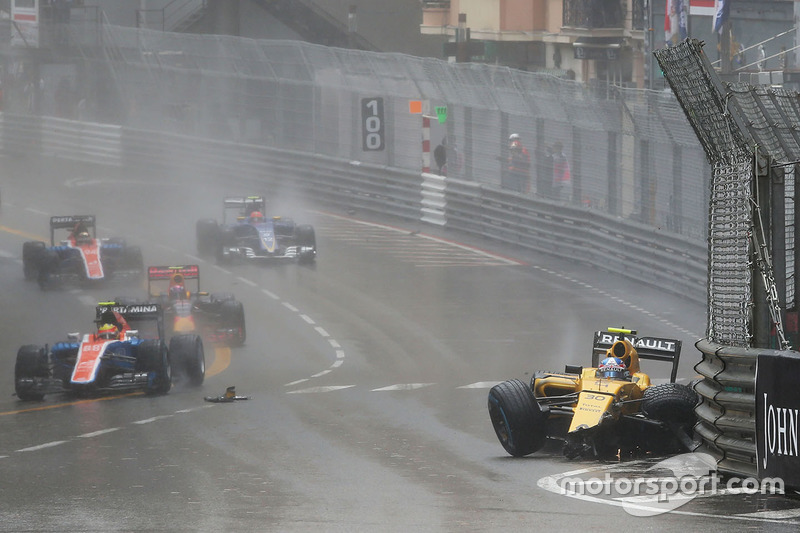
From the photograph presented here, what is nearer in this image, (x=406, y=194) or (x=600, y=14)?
(x=406, y=194)

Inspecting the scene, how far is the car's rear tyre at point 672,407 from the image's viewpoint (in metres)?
12.7

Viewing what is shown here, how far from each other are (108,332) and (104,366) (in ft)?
2.16

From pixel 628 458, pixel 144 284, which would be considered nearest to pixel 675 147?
pixel 144 284

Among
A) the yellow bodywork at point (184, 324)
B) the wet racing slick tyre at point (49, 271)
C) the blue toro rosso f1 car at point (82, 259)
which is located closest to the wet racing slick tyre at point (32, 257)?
the blue toro rosso f1 car at point (82, 259)

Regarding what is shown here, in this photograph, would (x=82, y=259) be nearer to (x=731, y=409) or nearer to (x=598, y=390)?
(x=598, y=390)

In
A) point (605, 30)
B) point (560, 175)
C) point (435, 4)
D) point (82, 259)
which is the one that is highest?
point (435, 4)

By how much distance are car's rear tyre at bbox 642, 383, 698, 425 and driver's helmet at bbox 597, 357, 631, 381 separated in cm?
85

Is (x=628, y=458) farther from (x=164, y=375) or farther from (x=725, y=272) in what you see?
(x=164, y=375)

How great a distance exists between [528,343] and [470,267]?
7.20m

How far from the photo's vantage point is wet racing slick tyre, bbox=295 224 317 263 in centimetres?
2892

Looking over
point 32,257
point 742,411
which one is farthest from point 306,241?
point 742,411

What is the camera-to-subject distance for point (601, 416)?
1296 cm

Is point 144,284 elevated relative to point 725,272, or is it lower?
lower

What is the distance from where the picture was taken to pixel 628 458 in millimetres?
12852
